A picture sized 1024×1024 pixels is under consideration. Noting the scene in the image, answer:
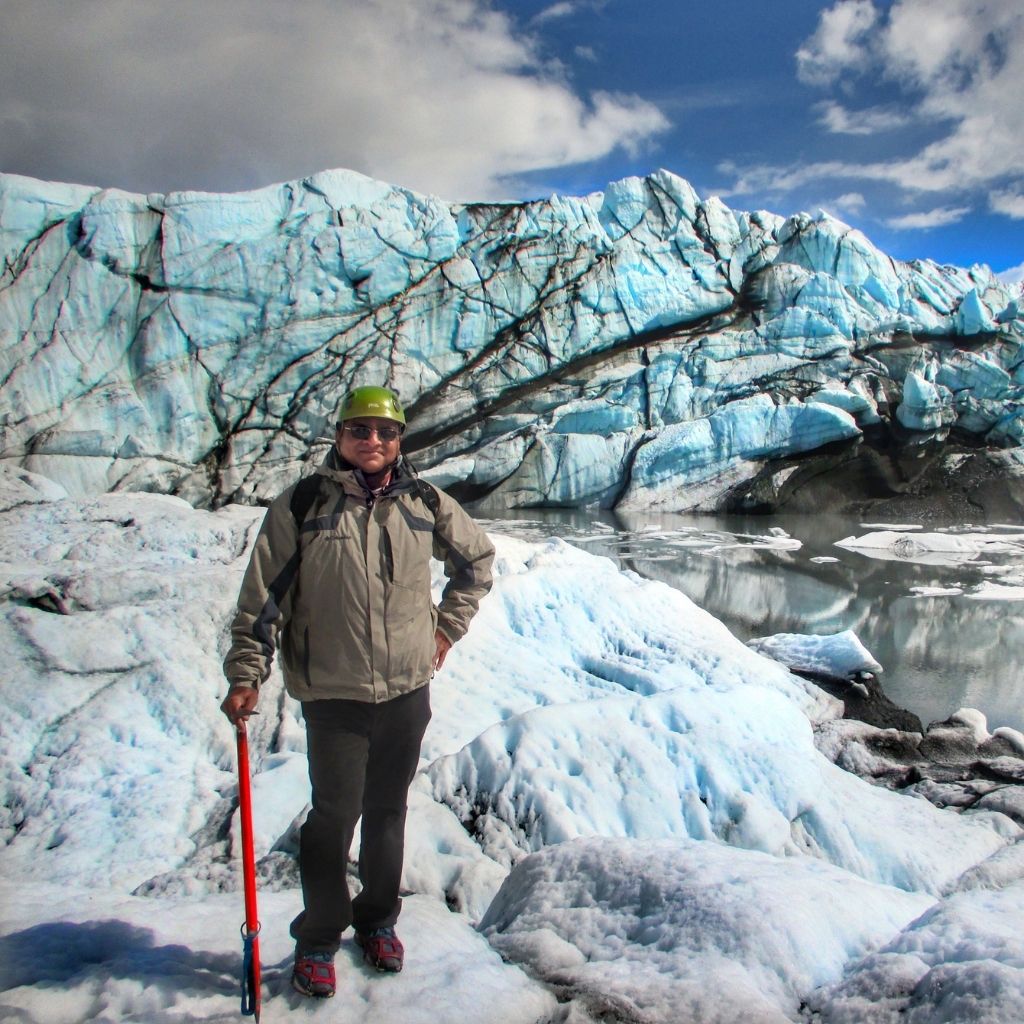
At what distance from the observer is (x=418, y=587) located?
1629 millimetres

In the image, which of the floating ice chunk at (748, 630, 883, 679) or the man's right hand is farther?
the floating ice chunk at (748, 630, 883, 679)

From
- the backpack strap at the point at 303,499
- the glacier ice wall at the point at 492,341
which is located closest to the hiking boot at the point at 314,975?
the backpack strap at the point at 303,499

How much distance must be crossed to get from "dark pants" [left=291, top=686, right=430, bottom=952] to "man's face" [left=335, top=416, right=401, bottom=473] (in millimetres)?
512

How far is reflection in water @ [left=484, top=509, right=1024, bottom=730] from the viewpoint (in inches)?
259

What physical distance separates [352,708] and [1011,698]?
6473 mm

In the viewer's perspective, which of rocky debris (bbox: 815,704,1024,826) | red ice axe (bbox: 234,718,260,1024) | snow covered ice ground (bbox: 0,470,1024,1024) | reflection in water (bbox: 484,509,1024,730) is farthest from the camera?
reflection in water (bbox: 484,509,1024,730)

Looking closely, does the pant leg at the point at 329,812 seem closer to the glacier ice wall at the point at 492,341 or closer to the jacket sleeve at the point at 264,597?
the jacket sleeve at the point at 264,597

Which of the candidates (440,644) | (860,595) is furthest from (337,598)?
(860,595)

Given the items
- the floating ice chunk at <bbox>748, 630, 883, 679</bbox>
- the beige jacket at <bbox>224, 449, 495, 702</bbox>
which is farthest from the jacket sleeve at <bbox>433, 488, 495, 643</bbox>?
the floating ice chunk at <bbox>748, 630, 883, 679</bbox>

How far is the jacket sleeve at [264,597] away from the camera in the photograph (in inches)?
59.4

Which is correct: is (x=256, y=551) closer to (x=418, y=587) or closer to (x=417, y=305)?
(x=418, y=587)

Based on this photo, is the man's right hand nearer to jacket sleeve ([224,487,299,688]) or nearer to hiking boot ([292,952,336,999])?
jacket sleeve ([224,487,299,688])

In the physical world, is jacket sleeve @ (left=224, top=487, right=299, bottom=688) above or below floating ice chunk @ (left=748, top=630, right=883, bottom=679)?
above

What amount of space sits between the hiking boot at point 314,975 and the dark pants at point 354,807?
21 mm
